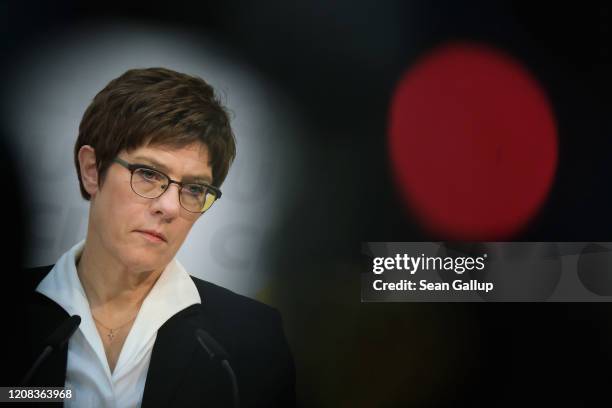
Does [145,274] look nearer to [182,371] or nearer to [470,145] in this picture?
[182,371]

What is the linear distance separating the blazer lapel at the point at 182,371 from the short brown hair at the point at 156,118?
658 mm

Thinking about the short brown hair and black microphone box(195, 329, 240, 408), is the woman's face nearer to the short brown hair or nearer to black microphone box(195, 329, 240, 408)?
the short brown hair

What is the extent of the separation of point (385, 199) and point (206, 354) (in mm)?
1065

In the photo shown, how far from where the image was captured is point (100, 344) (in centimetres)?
249

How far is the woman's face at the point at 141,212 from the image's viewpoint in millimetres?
2494

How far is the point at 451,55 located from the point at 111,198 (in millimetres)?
1677

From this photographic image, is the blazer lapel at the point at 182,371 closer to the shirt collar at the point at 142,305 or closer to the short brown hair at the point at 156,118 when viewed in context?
the shirt collar at the point at 142,305

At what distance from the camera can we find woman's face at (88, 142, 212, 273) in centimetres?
249

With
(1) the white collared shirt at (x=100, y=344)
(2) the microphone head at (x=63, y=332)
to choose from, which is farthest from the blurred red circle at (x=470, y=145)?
(2) the microphone head at (x=63, y=332)

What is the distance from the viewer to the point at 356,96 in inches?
110

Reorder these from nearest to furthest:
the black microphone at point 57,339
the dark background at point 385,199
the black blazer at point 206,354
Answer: the black microphone at point 57,339, the black blazer at point 206,354, the dark background at point 385,199

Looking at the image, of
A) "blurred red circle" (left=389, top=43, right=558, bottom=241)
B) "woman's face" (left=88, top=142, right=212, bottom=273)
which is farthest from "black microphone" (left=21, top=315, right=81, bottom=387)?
"blurred red circle" (left=389, top=43, right=558, bottom=241)

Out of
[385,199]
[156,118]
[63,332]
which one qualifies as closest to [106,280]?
[63,332]

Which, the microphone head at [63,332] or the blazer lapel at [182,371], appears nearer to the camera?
the microphone head at [63,332]
